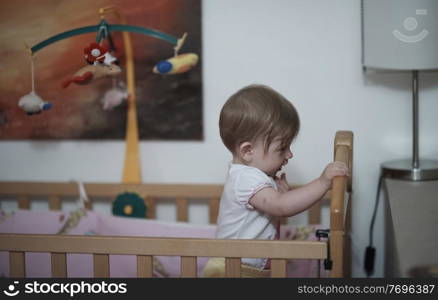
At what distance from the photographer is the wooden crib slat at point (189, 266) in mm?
1099

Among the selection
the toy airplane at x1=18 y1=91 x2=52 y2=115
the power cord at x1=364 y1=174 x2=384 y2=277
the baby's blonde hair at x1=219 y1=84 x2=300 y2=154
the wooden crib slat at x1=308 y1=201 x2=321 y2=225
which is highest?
the toy airplane at x1=18 y1=91 x2=52 y2=115

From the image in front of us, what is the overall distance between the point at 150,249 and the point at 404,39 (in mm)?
711

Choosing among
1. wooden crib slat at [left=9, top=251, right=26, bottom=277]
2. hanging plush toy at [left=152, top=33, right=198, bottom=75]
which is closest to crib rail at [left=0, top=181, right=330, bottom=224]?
hanging plush toy at [left=152, top=33, right=198, bottom=75]

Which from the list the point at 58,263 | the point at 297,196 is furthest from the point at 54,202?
the point at 297,196

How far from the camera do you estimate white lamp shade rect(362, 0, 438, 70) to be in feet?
4.57

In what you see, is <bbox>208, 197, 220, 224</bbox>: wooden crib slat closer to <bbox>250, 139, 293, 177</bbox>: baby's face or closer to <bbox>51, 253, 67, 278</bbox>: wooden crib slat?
<bbox>250, 139, 293, 177</bbox>: baby's face

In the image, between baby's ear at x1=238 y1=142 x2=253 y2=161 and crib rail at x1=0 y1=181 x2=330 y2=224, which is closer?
baby's ear at x1=238 y1=142 x2=253 y2=161

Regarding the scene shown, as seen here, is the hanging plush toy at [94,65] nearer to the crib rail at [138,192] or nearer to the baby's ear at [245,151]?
the baby's ear at [245,151]

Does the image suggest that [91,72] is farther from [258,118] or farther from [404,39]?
[404,39]

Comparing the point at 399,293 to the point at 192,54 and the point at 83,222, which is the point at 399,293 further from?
the point at 83,222

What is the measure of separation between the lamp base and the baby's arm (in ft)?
1.41

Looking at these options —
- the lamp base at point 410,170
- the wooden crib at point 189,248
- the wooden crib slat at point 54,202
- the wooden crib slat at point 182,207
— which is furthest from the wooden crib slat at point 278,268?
the wooden crib slat at point 54,202

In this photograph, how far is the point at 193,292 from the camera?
1061 mm

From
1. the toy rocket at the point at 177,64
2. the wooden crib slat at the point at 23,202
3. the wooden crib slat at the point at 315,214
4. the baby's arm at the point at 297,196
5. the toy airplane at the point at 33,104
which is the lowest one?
the wooden crib slat at the point at 315,214
